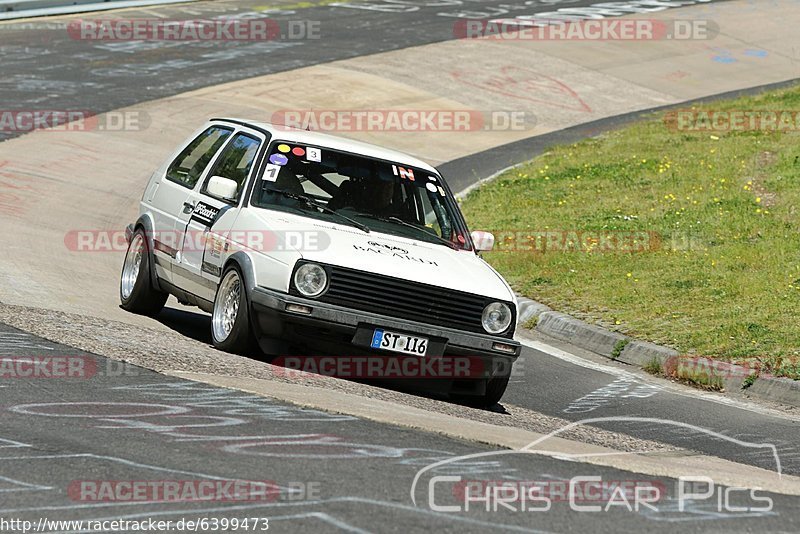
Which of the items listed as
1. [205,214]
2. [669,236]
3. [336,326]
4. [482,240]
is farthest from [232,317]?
[669,236]

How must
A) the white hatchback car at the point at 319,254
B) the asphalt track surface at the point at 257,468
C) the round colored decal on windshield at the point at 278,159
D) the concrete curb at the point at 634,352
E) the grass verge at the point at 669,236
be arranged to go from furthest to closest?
1. the grass verge at the point at 669,236
2. the concrete curb at the point at 634,352
3. the round colored decal on windshield at the point at 278,159
4. the white hatchback car at the point at 319,254
5. the asphalt track surface at the point at 257,468

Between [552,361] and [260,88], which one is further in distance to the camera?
[260,88]

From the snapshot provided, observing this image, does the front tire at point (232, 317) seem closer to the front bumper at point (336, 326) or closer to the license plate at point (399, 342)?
the front bumper at point (336, 326)

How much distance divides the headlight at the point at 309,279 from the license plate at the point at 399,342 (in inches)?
19.1

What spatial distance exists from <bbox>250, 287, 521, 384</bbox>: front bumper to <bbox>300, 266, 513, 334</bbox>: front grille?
65mm

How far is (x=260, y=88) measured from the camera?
27.8m

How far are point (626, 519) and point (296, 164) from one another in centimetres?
504

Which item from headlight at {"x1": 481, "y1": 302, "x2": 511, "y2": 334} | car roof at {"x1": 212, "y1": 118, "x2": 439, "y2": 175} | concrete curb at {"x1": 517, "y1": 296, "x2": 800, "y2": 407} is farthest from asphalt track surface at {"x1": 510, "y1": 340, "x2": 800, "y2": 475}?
car roof at {"x1": 212, "y1": 118, "x2": 439, "y2": 175}

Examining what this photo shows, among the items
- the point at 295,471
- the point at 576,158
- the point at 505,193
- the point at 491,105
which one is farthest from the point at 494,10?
→ the point at 295,471

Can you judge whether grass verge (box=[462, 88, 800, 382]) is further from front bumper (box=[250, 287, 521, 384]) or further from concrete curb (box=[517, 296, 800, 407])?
front bumper (box=[250, 287, 521, 384])

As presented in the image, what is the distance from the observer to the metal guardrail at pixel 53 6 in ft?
112

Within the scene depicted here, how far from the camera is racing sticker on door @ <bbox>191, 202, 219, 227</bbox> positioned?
33.3 feet

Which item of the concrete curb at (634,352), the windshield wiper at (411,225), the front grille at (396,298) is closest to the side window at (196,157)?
the windshield wiper at (411,225)

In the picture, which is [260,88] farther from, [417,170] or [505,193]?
[417,170]
